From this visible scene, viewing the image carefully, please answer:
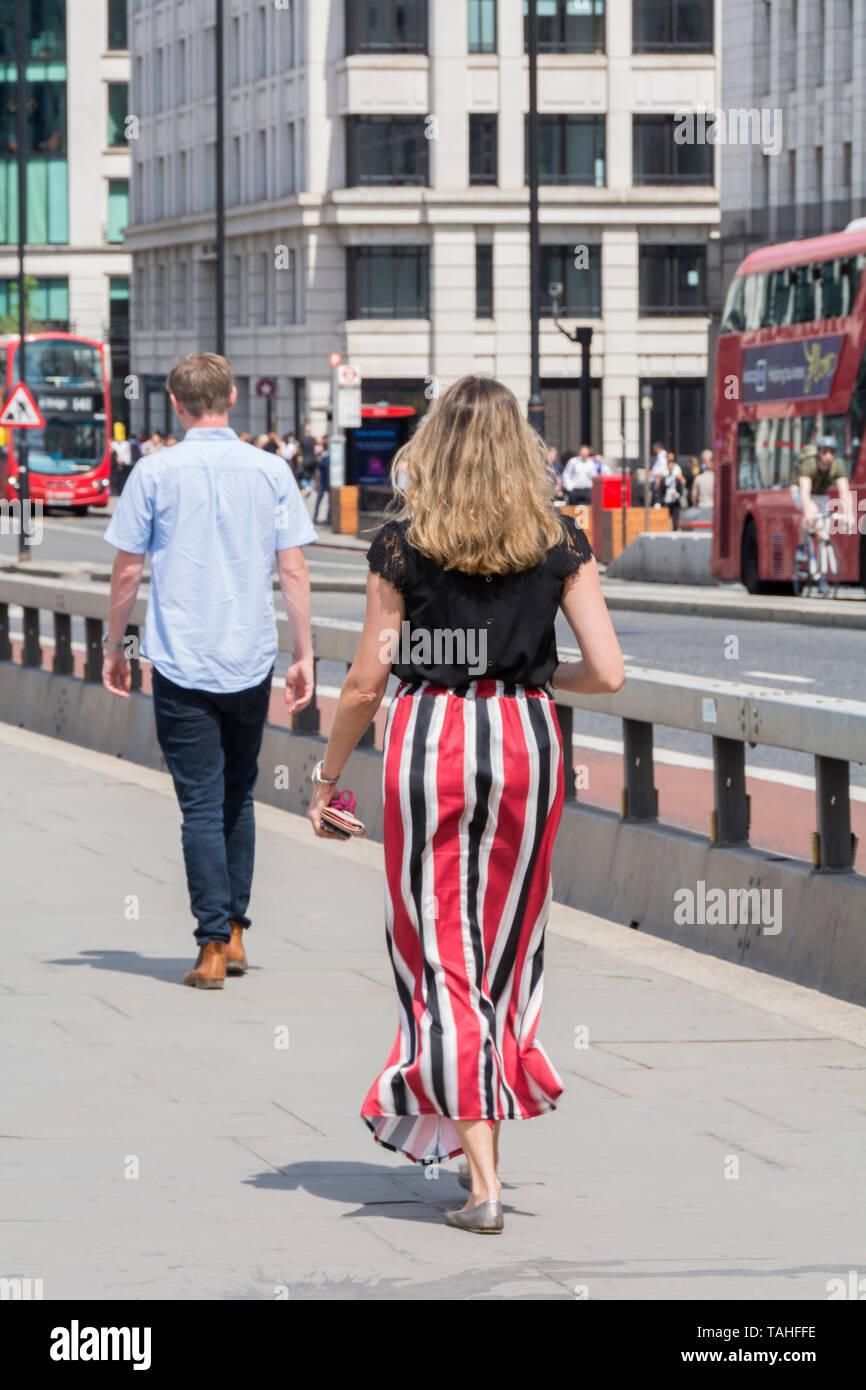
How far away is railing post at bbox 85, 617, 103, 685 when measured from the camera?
49.4 feet

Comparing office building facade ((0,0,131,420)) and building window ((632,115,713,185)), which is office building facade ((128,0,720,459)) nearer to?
building window ((632,115,713,185))

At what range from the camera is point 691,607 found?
27.2 meters

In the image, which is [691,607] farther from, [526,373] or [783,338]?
[526,373]

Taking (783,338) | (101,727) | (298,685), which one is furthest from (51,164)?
(298,685)

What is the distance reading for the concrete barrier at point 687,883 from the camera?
769 cm

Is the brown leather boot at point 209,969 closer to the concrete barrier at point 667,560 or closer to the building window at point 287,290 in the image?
the concrete barrier at point 667,560

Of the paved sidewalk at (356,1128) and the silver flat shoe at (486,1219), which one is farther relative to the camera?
the silver flat shoe at (486,1219)

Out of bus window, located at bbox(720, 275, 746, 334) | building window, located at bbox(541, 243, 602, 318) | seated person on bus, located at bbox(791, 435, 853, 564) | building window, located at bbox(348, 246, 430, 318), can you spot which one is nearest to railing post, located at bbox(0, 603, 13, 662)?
seated person on bus, located at bbox(791, 435, 853, 564)

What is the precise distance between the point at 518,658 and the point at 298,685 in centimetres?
302

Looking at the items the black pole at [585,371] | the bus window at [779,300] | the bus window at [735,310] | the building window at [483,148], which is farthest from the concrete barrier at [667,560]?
the building window at [483,148]

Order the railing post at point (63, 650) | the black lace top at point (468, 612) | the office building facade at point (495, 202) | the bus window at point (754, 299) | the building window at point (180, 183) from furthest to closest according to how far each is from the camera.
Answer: the building window at point (180, 183)
the office building facade at point (495, 202)
the bus window at point (754, 299)
the railing post at point (63, 650)
the black lace top at point (468, 612)

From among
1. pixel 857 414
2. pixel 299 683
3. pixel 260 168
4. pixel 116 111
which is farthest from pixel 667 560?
pixel 116 111

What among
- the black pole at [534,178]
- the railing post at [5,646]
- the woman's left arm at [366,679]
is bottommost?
the railing post at [5,646]

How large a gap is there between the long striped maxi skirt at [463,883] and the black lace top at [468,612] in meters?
0.05
